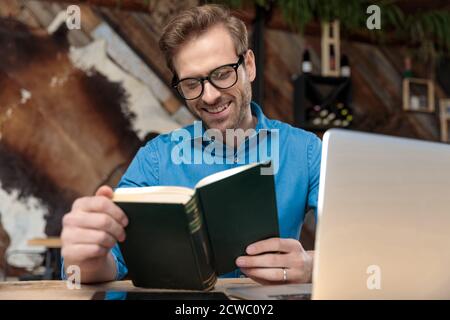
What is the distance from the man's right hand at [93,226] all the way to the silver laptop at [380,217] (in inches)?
16.1

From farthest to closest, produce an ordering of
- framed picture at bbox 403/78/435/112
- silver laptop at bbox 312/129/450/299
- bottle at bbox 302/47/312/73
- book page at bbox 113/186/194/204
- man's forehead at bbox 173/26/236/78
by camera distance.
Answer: framed picture at bbox 403/78/435/112 → bottle at bbox 302/47/312/73 → man's forehead at bbox 173/26/236/78 → book page at bbox 113/186/194/204 → silver laptop at bbox 312/129/450/299

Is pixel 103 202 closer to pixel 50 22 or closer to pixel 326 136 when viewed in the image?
pixel 326 136

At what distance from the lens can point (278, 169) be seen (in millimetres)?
1664

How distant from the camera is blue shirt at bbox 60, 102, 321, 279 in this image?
1.63 metres

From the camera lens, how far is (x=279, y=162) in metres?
1.68

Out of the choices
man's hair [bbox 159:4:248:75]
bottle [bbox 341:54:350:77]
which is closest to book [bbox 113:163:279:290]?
man's hair [bbox 159:4:248:75]

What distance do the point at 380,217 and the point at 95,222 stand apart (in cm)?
52

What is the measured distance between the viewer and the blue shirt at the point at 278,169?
5.34 feet

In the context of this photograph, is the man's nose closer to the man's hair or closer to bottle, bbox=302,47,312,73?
the man's hair

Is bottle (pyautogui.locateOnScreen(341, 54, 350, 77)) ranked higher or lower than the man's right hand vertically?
higher

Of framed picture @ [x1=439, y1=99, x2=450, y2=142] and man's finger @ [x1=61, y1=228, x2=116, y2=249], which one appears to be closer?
man's finger @ [x1=61, y1=228, x2=116, y2=249]

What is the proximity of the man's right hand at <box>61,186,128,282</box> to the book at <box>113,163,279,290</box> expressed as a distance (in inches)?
0.8

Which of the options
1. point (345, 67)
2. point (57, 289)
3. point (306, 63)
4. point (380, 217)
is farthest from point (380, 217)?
point (345, 67)

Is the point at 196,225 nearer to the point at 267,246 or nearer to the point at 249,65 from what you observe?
the point at 267,246
